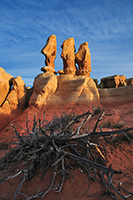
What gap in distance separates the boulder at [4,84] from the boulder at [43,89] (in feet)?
9.06

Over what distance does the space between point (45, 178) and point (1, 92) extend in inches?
543

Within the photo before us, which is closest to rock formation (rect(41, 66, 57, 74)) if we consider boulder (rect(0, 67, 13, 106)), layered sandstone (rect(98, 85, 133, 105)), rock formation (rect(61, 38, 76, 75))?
rock formation (rect(61, 38, 76, 75))

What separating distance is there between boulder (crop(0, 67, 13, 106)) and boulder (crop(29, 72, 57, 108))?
2761 mm

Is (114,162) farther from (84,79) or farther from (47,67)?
(47,67)

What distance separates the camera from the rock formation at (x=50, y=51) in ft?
60.0

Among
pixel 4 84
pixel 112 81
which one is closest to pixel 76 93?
pixel 4 84

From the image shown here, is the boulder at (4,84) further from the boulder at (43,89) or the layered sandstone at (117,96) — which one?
the layered sandstone at (117,96)

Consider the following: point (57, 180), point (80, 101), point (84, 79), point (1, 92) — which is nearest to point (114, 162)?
point (57, 180)

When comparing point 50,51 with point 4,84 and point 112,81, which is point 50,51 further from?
point 112,81

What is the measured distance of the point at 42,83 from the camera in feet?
52.2

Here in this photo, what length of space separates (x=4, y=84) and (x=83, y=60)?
404 inches

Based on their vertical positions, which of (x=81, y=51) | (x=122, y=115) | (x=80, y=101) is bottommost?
(x=122, y=115)

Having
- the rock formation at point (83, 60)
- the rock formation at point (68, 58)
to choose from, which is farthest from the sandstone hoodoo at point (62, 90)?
the rock formation at point (83, 60)

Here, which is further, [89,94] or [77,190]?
[89,94]
